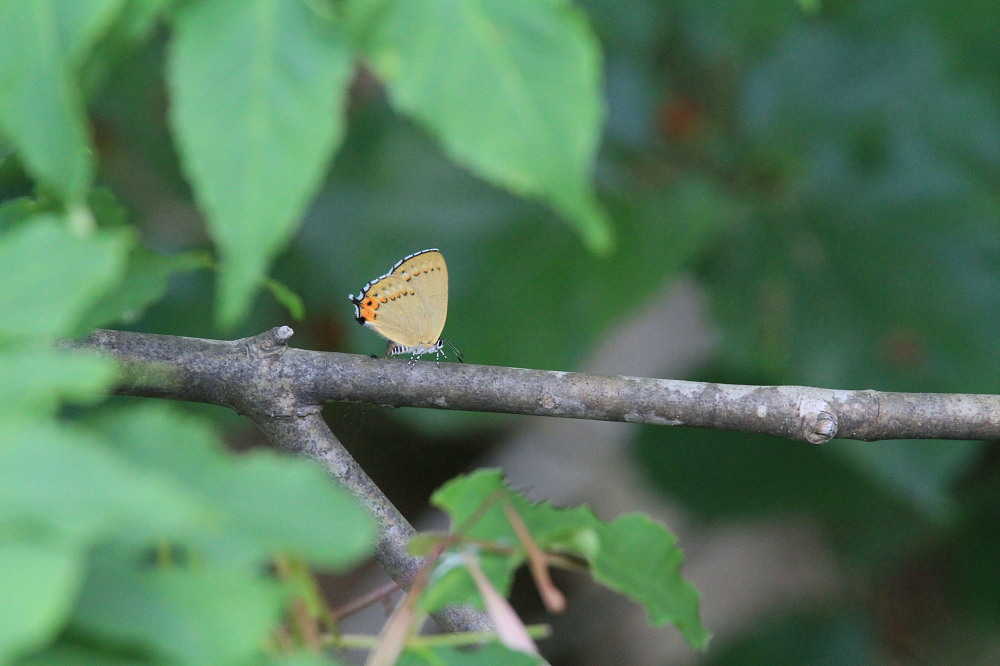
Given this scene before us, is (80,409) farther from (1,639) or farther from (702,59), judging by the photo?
(702,59)

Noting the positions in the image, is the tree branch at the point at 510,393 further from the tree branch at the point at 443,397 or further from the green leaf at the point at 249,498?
the green leaf at the point at 249,498

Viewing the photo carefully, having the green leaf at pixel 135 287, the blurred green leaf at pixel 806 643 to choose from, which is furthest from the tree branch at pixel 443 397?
the blurred green leaf at pixel 806 643

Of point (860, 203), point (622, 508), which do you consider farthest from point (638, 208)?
point (622, 508)

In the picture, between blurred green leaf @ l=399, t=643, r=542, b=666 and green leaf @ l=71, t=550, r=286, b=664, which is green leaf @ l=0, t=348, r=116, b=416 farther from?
blurred green leaf @ l=399, t=643, r=542, b=666

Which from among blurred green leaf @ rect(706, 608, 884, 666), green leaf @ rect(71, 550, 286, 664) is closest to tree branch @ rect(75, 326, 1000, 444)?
green leaf @ rect(71, 550, 286, 664)

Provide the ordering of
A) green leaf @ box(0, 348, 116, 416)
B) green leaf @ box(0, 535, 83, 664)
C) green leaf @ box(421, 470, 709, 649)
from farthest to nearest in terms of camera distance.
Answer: green leaf @ box(421, 470, 709, 649) < green leaf @ box(0, 348, 116, 416) < green leaf @ box(0, 535, 83, 664)
